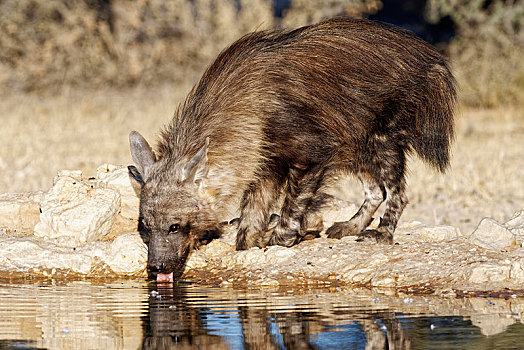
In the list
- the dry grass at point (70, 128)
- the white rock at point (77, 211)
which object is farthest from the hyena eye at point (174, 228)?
the dry grass at point (70, 128)

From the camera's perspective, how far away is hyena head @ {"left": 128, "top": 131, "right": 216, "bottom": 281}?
6.14 m

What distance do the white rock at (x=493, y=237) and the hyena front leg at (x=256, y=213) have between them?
1592 millimetres

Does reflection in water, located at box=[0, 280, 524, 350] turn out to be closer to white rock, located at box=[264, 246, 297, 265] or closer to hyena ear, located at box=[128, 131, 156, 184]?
white rock, located at box=[264, 246, 297, 265]

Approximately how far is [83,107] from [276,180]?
379 inches

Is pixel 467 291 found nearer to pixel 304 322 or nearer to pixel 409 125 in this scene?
pixel 304 322

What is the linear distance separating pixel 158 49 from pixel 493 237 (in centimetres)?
1286

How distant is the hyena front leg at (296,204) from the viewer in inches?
264

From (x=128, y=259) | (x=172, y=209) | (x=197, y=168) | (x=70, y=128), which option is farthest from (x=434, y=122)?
(x=70, y=128)

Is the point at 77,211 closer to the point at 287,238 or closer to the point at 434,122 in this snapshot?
the point at 287,238

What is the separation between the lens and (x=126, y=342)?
435cm

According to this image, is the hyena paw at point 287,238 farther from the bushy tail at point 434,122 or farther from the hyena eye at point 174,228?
the bushy tail at point 434,122

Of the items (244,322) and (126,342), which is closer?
(126,342)

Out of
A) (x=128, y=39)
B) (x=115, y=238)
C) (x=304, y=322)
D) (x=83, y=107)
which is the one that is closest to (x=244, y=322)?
(x=304, y=322)

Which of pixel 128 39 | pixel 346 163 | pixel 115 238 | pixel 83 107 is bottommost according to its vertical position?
pixel 115 238
